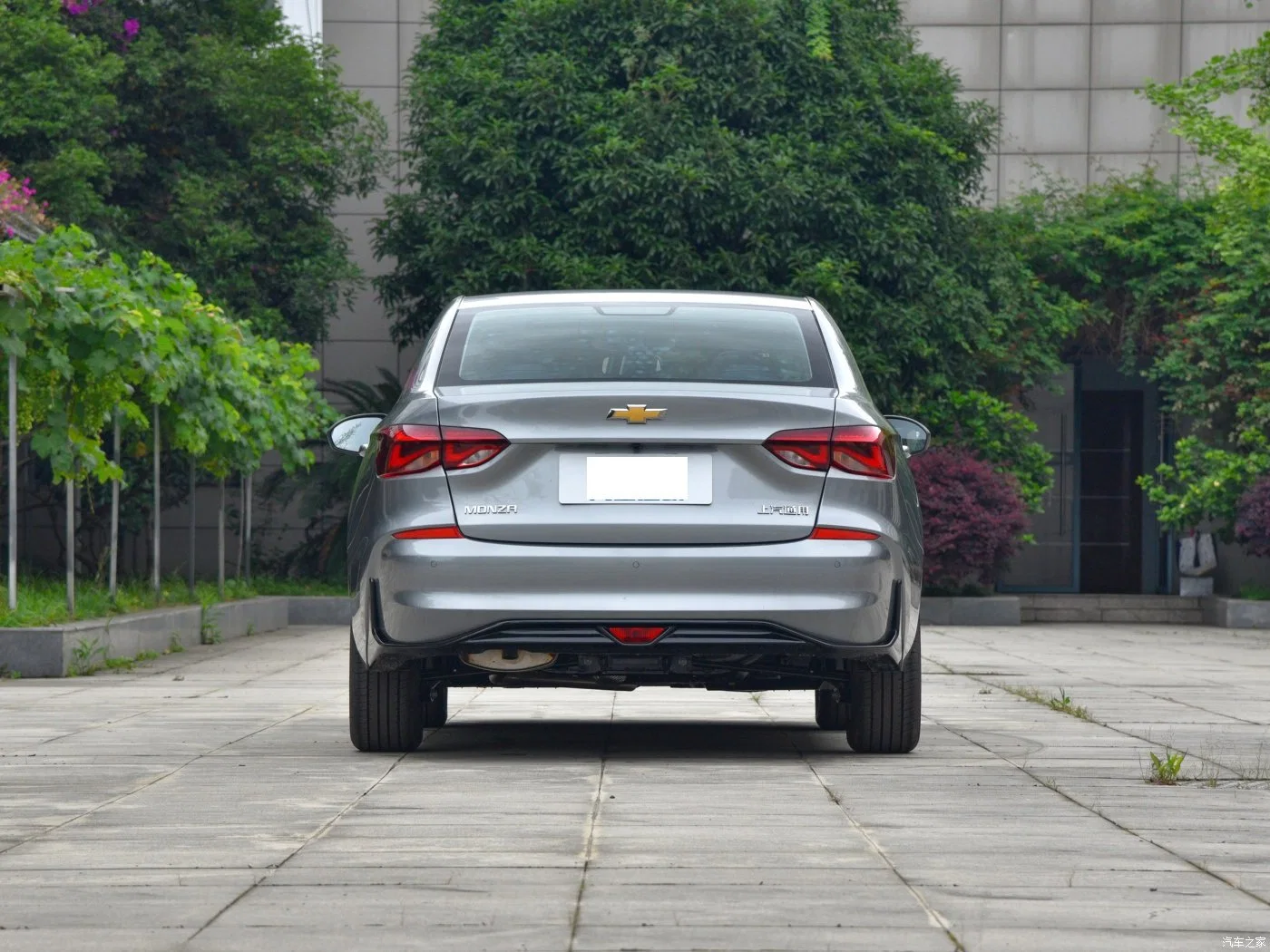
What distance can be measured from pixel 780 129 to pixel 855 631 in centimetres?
1917

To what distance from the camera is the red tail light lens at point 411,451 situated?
7039 millimetres

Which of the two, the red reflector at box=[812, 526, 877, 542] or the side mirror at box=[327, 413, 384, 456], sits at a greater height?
the side mirror at box=[327, 413, 384, 456]

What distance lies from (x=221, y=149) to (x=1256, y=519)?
44.2 feet

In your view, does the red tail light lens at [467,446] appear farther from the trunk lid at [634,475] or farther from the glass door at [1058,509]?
the glass door at [1058,509]

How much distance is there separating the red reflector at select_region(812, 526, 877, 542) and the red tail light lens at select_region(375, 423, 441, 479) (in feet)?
4.13

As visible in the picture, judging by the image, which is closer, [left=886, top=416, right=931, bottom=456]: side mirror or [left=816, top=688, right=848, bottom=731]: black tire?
[left=886, top=416, right=931, bottom=456]: side mirror

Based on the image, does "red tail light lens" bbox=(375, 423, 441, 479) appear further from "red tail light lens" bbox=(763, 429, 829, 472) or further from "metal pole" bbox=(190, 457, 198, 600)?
"metal pole" bbox=(190, 457, 198, 600)

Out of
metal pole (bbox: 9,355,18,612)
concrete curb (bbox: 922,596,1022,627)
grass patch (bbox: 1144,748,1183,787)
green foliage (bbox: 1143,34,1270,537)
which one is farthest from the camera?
green foliage (bbox: 1143,34,1270,537)

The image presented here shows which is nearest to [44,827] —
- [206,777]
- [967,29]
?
[206,777]

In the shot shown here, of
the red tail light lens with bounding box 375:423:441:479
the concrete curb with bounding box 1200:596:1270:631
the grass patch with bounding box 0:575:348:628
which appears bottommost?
the concrete curb with bounding box 1200:596:1270:631

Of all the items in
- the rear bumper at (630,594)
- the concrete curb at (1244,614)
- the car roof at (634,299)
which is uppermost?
the car roof at (634,299)

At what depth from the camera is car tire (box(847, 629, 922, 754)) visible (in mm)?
7625

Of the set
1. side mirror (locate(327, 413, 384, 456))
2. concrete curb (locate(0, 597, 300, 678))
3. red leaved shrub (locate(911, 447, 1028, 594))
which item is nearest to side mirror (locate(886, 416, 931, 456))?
side mirror (locate(327, 413, 384, 456))

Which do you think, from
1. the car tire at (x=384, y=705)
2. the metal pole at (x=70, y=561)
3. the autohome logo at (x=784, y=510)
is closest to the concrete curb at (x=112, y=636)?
the metal pole at (x=70, y=561)
